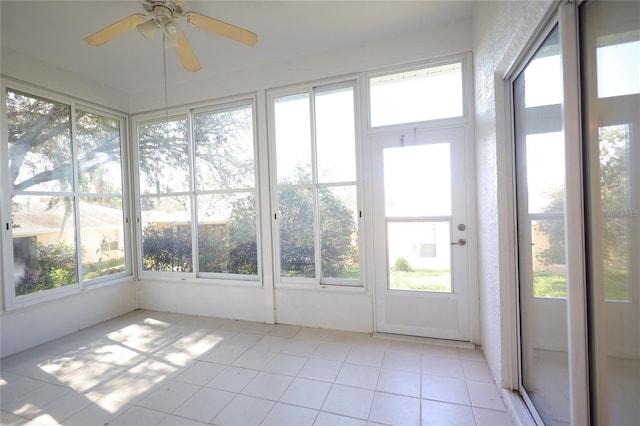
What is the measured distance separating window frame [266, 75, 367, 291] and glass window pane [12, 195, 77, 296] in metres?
2.42

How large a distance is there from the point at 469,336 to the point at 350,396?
4.65 ft

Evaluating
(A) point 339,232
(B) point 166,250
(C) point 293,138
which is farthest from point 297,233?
(B) point 166,250

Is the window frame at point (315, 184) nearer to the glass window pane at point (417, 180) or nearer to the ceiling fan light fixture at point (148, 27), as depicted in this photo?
the glass window pane at point (417, 180)

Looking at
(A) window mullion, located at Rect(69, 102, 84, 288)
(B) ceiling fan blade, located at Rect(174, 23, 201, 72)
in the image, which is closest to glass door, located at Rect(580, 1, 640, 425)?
(B) ceiling fan blade, located at Rect(174, 23, 201, 72)

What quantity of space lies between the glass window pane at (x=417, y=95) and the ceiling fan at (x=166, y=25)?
142cm

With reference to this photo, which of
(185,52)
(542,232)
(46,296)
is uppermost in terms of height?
(185,52)

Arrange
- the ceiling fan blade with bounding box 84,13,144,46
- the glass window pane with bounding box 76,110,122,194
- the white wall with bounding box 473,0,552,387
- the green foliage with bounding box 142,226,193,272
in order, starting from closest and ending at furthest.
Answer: the white wall with bounding box 473,0,552,387 < the ceiling fan blade with bounding box 84,13,144,46 < the glass window pane with bounding box 76,110,122,194 < the green foliage with bounding box 142,226,193,272

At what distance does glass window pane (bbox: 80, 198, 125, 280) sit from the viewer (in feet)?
11.5

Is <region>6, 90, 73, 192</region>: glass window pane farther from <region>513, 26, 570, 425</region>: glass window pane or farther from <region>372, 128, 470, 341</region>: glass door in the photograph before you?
<region>513, 26, 570, 425</region>: glass window pane

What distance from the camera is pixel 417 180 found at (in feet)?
9.37

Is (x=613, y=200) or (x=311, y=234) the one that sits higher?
(x=613, y=200)

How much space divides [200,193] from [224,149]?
0.67 meters

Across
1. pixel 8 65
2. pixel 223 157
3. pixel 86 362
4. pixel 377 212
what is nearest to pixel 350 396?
pixel 377 212

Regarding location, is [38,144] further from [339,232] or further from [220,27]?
[339,232]
